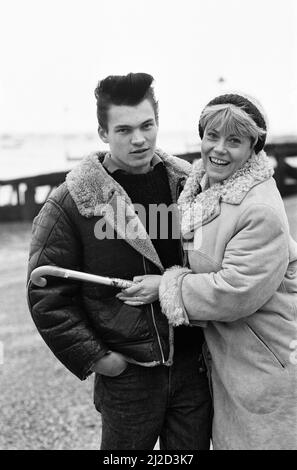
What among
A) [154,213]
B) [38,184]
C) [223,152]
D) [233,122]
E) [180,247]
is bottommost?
[38,184]

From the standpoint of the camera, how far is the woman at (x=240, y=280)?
1.78m

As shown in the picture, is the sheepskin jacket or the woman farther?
the sheepskin jacket

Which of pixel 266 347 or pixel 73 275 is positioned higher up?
pixel 73 275

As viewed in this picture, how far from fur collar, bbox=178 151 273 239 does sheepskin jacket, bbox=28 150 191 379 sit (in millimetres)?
187

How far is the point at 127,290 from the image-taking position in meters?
2.00

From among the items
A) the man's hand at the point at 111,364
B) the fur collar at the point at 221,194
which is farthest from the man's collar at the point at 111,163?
the man's hand at the point at 111,364

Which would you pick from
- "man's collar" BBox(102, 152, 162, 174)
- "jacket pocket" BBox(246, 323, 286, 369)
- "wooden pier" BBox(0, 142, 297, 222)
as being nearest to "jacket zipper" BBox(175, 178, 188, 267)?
"man's collar" BBox(102, 152, 162, 174)

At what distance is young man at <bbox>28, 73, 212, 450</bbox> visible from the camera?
2.01m

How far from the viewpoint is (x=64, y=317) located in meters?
2.05

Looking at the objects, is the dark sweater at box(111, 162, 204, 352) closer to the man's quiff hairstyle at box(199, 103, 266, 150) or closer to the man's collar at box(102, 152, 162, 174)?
the man's collar at box(102, 152, 162, 174)

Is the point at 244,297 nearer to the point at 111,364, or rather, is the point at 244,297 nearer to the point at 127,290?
the point at 127,290

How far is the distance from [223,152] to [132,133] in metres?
0.36

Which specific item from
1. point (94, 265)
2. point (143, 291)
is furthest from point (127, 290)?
point (94, 265)
